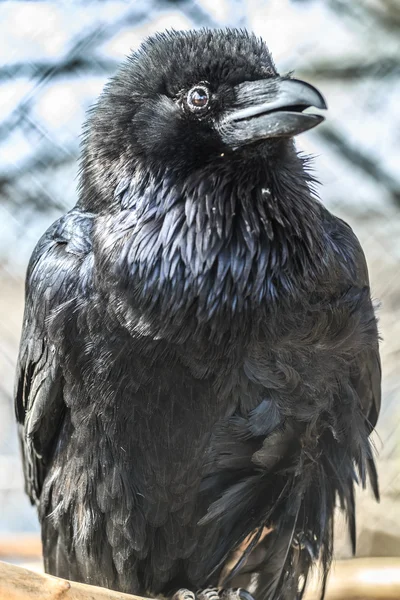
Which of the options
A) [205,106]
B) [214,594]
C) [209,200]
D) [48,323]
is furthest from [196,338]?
[214,594]

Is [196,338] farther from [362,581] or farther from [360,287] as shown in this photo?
[362,581]

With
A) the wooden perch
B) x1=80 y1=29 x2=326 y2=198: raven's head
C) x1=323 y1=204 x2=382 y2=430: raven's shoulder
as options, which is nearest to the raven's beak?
x1=80 y1=29 x2=326 y2=198: raven's head

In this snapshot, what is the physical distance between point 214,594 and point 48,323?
1001mm

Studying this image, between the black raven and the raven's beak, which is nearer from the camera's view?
the raven's beak

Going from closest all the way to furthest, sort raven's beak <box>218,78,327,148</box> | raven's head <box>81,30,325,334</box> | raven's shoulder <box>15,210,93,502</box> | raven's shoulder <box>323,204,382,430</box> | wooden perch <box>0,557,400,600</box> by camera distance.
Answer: raven's beak <box>218,78,327,148</box>, raven's head <box>81,30,325,334</box>, raven's shoulder <box>15,210,93,502</box>, raven's shoulder <box>323,204,382,430</box>, wooden perch <box>0,557,400,600</box>

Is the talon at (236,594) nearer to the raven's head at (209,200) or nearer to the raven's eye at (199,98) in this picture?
the raven's head at (209,200)

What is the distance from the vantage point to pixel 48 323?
2201mm

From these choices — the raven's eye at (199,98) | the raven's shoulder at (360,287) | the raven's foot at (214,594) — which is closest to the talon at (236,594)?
the raven's foot at (214,594)

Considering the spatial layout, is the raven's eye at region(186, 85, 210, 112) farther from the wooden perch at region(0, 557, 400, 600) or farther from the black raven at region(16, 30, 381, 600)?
the wooden perch at region(0, 557, 400, 600)

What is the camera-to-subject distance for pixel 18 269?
12.7 feet

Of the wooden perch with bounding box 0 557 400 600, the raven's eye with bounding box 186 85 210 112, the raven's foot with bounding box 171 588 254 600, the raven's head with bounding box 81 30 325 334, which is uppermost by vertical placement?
the raven's eye with bounding box 186 85 210 112

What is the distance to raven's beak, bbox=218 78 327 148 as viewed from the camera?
1873 mm

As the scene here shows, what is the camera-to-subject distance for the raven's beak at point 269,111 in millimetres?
1873

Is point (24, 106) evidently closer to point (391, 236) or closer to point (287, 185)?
point (391, 236)
